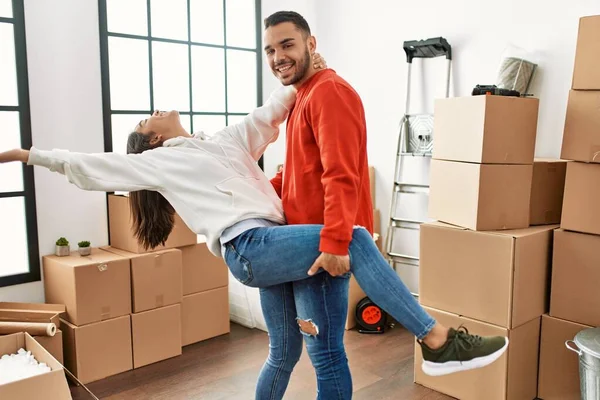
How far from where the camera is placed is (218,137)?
6.05 ft

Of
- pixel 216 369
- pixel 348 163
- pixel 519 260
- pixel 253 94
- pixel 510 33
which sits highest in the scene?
pixel 510 33

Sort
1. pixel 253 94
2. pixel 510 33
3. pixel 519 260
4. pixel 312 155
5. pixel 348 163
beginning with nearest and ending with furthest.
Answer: pixel 348 163 → pixel 312 155 → pixel 519 260 → pixel 510 33 → pixel 253 94

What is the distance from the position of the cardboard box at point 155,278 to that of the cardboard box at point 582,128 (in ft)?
6.86

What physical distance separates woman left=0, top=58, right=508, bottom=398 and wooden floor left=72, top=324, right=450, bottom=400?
3.26ft

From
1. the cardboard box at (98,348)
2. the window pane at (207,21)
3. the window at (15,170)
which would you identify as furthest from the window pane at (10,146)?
the window pane at (207,21)

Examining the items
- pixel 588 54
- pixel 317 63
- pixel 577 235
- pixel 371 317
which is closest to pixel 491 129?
pixel 588 54

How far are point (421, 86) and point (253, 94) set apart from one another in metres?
1.38

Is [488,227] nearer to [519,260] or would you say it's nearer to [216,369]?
[519,260]

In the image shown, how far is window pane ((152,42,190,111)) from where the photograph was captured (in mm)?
3643

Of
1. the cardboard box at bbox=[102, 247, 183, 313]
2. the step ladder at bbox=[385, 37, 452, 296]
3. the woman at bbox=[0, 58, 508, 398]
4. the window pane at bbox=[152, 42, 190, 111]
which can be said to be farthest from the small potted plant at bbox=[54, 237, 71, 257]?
the step ladder at bbox=[385, 37, 452, 296]

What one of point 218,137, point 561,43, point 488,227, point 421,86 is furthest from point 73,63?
point 561,43

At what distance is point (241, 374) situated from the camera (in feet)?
9.46

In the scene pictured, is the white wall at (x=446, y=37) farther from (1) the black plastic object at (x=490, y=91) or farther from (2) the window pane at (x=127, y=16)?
(2) the window pane at (x=127, y=16)

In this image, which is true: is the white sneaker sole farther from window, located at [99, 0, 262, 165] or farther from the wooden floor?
window, located at [99, 0, 262, 165]
